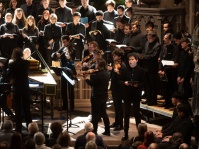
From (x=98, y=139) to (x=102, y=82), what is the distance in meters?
2.28

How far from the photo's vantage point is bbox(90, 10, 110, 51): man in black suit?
19.9 metres

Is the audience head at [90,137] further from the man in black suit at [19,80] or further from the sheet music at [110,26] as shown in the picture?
the sheet music at [110,26]

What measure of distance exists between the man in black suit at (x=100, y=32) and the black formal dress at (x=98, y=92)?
4359mm

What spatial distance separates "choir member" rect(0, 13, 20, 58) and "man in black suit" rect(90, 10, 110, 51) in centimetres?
210

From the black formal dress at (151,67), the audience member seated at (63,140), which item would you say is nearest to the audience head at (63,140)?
the audience member seated at (63,140)

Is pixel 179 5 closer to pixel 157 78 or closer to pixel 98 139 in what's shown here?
pixel 157 78

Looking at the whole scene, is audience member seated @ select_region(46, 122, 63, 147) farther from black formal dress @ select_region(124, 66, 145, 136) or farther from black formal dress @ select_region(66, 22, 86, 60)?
black formal dress @ select_region(66, 22, 86, 60)

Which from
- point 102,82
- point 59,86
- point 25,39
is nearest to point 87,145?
point 102,82

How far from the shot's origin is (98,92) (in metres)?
15.6

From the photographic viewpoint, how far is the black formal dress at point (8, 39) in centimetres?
1975

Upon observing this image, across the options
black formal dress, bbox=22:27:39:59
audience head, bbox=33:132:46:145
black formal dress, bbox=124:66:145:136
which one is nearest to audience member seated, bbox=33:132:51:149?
audience head, bbox=33:132:46:145

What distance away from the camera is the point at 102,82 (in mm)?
15539

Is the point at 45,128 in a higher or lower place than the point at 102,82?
lower

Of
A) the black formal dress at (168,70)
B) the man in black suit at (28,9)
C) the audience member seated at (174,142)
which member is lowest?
the audience member seated at (174,142)
